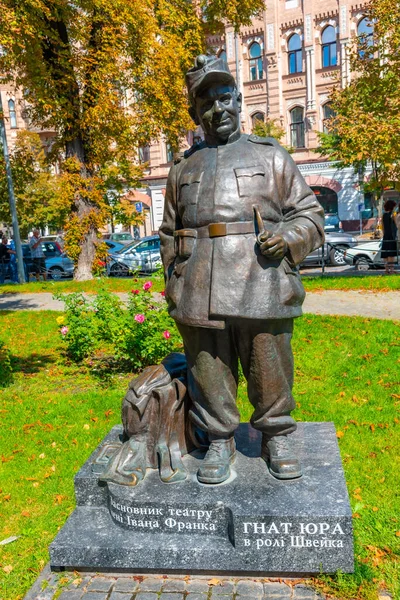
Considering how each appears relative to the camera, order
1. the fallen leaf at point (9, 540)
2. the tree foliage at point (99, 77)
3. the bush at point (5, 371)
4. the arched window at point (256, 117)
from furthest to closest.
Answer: the arched window at point (256, 117), the tree foliage at point (99, 77), the bush at point (5, 371), the fallen leaf at point (9, 540)

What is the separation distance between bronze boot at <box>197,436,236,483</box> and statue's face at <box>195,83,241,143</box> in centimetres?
184

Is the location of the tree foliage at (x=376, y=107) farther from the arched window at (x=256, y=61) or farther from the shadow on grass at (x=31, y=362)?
the arched window at (x=256, y=61)

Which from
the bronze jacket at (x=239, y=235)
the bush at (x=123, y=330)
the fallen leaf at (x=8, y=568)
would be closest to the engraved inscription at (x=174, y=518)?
the fallen leaf at (x=8, y=568)

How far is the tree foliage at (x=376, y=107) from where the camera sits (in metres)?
11.4

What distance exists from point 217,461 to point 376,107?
1076 centimetres

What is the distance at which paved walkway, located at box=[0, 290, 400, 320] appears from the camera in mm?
10414

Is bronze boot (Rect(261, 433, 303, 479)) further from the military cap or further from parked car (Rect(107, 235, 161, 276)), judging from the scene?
parked car (Rect(107, 235, 161, 276))

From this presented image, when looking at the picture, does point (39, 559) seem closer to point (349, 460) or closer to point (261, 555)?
point (261, 555)

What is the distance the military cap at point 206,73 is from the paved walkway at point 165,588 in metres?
2.76

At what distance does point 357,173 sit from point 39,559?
29.9 meters

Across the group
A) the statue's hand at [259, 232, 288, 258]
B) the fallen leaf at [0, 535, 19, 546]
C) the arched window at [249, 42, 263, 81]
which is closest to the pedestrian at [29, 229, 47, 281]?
the fallen leaf at [0, 535, 19, 546]

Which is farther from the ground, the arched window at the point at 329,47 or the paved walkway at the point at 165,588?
the arched window at the point at 329,47

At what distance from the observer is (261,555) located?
3.29 meters

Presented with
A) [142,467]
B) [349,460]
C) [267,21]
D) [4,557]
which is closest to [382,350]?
[349,460]
